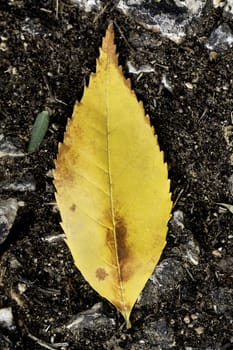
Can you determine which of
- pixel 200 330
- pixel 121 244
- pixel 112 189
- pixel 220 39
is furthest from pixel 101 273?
pixel 220 39

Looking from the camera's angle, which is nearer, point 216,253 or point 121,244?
point 121,244

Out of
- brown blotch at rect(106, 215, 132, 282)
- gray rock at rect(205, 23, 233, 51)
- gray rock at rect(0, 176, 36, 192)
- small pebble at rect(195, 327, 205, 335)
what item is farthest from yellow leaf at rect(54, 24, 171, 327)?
gray rock at rect(205, 23, 233, 51)

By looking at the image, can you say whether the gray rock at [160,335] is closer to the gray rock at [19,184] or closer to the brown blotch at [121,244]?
the brown blotch at [121,244]

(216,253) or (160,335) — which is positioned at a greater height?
(216,253)

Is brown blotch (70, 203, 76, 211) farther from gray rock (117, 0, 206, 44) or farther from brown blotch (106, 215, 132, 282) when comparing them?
gray rock (117, 0, 206, 44)

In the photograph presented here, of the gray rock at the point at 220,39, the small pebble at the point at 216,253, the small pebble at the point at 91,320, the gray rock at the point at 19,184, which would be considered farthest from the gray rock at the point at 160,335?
the gray rock at the point at 220,39

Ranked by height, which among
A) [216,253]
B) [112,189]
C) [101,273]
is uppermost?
[112,189]

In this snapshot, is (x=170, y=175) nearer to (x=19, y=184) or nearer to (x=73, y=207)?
(x=73, y=207)
